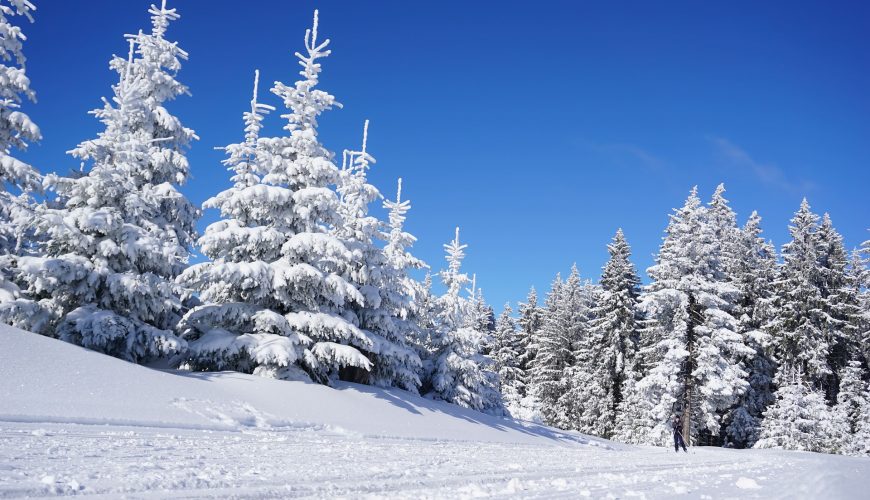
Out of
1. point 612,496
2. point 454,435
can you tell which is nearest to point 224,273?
point 454,435

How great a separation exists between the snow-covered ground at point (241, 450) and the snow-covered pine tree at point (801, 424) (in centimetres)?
1863

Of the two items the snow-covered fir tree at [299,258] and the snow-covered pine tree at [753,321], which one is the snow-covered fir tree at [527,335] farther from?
the snow-covered fir tree at [299,258]

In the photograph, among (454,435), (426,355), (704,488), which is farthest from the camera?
(426,355)

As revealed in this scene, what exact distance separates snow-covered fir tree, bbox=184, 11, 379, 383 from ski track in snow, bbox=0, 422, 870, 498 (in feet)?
18.0

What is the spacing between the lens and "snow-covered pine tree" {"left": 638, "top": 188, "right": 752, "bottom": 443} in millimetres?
27859

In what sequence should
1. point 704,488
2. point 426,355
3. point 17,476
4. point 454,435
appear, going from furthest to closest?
point 426,355
point 454,435
point 704,488
point 17,476

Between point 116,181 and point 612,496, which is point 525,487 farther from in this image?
point 116,181

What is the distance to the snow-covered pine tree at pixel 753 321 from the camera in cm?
3153

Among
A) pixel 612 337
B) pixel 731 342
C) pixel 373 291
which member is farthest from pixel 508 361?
pixel 373 291

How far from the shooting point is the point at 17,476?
5.62 meters

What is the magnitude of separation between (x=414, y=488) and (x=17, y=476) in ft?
14.0

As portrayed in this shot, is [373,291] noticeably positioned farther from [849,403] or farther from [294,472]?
[849,403]

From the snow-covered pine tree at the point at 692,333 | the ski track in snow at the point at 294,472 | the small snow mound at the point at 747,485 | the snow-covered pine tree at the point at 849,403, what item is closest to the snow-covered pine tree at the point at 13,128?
the ski track in snow at the point at 294,472

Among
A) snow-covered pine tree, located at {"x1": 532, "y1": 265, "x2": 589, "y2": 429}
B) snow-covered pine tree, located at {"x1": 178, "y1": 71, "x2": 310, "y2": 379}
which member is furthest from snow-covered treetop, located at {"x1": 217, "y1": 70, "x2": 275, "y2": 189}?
snow-covered pine tree, located at {"x1": 532, "y1": 265, "x2": 589, "y2": 429}
